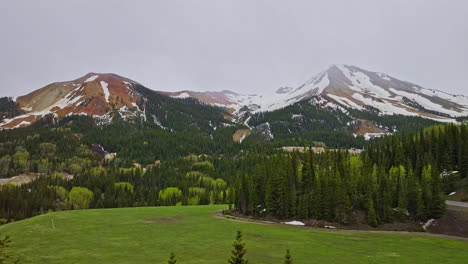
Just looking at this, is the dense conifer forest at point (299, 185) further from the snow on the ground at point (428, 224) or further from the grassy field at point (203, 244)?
the grassy field at point (203, 244)

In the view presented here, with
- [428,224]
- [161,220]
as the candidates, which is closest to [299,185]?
[428,224]

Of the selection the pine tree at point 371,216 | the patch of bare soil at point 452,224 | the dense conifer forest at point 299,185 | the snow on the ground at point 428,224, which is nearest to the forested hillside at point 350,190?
the pine tree at point 371,216

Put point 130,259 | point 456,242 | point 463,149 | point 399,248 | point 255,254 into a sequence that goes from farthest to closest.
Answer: point 463,149, point 456,242, point 399,248, point 255,254, point 130,259

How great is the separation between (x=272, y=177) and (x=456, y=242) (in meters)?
42.8

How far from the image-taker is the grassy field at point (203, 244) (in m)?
39.2

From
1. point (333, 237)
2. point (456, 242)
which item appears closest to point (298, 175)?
point (333, 237)

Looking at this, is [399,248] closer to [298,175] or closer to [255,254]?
[255,254]

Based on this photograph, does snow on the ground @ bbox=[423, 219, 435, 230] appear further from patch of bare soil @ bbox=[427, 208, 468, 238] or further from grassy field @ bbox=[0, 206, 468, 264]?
grassy field @ bbox=[0, 206, 468, 264]

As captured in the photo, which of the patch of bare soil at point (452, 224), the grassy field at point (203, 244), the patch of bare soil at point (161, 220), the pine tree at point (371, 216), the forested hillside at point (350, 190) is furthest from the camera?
the patch of bare soil at point (161, 220)

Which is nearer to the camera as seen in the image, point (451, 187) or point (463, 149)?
point (451, 187)

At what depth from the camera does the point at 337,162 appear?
331 ft

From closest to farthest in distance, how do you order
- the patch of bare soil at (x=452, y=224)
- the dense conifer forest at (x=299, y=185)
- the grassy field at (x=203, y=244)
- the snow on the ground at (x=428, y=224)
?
the grassy field at (x=203, y=244)
the patch of bare soil at (x=452, y=224)
the snow on the ground at (x=428, y=224)
the dense conifer forest at (x=299, y=185)

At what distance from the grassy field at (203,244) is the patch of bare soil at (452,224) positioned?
7.74 meters

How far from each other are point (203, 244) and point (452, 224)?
48537mm
